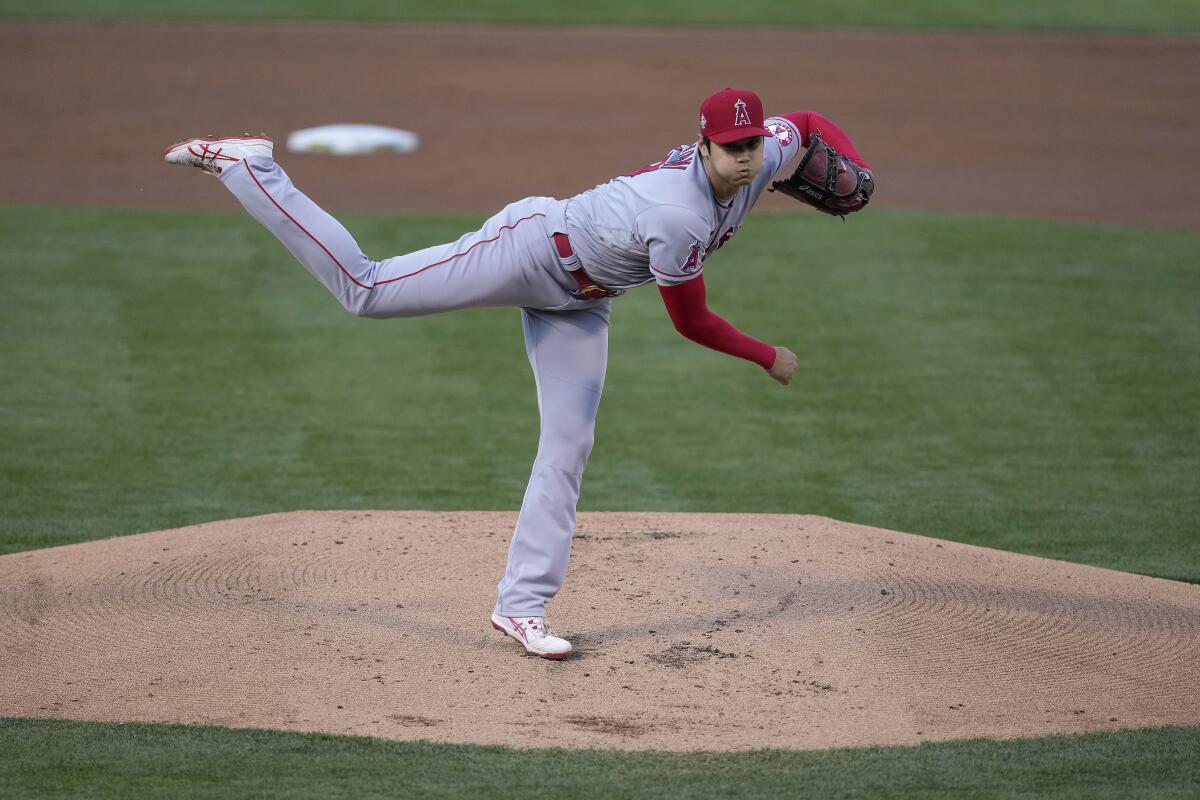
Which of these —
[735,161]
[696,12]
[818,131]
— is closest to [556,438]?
[735,161]

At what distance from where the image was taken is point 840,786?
4.01 meters

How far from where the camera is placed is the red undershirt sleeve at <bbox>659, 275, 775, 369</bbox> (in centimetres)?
448

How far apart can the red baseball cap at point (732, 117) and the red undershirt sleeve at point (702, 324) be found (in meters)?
0.43

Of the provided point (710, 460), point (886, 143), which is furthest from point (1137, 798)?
point (886, 143)

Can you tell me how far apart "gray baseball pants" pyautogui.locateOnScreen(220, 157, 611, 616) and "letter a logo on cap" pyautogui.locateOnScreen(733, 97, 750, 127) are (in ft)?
2.23

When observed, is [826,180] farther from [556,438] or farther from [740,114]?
[556,438]

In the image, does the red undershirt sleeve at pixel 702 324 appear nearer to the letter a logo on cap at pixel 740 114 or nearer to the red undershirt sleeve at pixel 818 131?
the letter a logo on cap at pixel 740 114

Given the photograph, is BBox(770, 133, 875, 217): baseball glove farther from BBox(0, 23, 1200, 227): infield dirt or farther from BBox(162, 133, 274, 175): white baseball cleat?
BBox(0, 23, 1200, 227): infield dirt

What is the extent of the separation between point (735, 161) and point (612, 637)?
1737 millimetres

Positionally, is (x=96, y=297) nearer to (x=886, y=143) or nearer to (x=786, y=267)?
(x=786, y=267)

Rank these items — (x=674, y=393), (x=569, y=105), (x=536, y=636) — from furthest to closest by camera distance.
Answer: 1. (x=569, y=105)
2. (x=674, y=393)
3. (x=536, y=636)

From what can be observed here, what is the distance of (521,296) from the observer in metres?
4.79

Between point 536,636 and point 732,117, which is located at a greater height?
point 732,117

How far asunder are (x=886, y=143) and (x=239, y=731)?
39.9 ft
